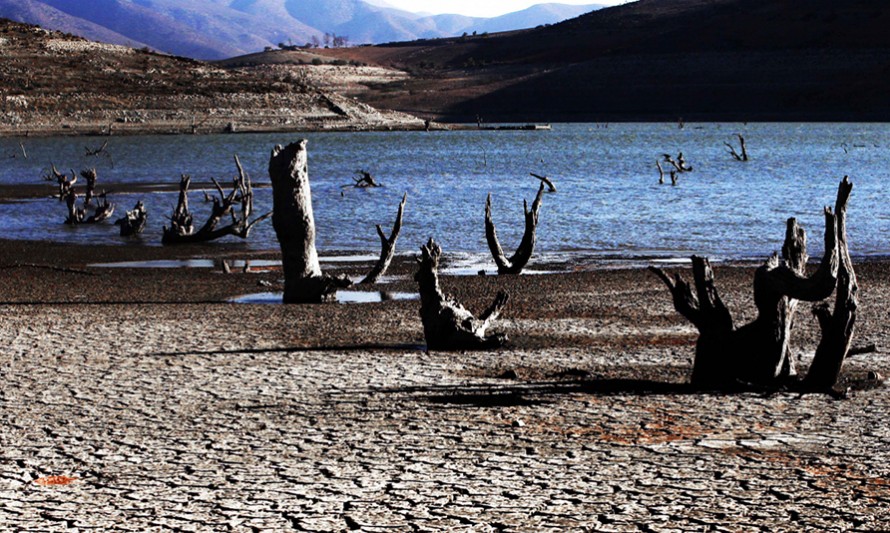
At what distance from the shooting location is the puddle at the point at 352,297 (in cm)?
1731

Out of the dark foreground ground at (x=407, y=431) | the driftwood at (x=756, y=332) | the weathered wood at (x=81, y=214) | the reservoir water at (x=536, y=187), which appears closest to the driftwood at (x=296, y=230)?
the dark foreground ground at (x=407, y=431)

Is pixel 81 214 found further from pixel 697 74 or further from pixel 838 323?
pixel 697 74

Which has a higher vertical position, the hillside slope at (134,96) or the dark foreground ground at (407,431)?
the hillside slope at (134,96)

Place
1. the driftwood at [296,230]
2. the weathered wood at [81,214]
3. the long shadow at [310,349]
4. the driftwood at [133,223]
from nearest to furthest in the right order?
1. the long shadow at [310,349]
2. the driftwood at [296,230]
3. the driftwood at [133,223]
4. the weathered wood at [81,214]

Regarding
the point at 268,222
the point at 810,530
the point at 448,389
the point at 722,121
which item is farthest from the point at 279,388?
the point at 722,121

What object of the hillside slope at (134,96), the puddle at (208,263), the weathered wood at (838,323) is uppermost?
the hillside slope at (134,96)

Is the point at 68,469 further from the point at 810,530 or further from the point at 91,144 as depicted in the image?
the point at 91,144

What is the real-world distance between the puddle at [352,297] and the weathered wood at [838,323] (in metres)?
7.89

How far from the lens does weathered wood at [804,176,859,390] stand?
33.1 feet

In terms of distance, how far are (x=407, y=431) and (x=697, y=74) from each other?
117039mm

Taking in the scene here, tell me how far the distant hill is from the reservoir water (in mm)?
17388

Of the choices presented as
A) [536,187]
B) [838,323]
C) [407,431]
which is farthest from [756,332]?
[536,187]

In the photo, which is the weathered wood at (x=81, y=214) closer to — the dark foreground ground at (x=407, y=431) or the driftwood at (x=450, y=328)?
the dark foreground ground at (x=407, y=431)

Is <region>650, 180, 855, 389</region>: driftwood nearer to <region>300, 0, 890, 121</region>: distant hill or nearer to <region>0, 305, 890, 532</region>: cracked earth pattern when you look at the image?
<region>0, 305, 890, 532</region>: cracked earth pattern
